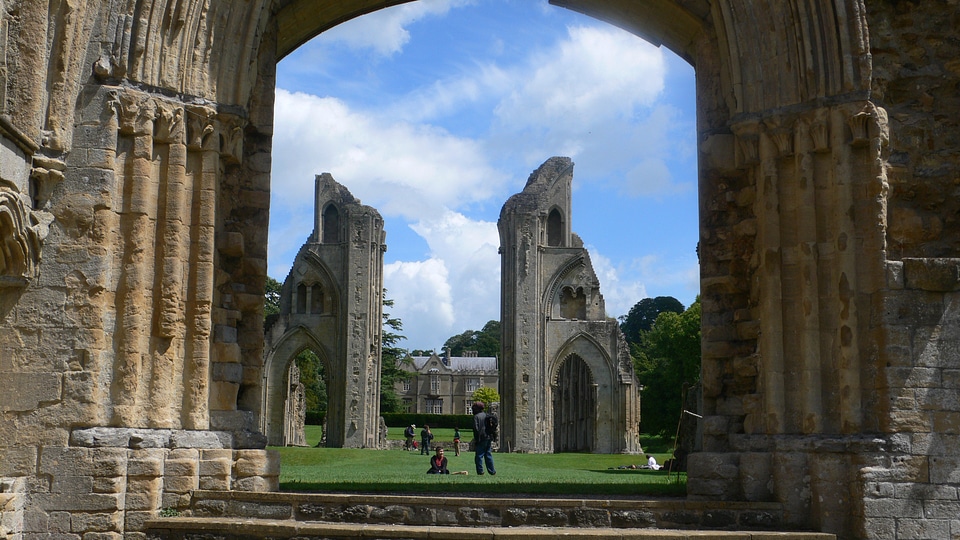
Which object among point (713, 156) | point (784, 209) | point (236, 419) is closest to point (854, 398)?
point (784, 209)

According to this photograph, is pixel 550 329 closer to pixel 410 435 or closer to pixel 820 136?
pixel 410 435

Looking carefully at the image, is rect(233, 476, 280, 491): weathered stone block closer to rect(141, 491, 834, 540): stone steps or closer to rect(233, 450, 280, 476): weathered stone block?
rect(233, 450, 280, 476): weathered stone block

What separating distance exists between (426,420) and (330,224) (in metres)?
21.7

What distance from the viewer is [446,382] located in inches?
3634

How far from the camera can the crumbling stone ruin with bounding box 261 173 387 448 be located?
38500 mm

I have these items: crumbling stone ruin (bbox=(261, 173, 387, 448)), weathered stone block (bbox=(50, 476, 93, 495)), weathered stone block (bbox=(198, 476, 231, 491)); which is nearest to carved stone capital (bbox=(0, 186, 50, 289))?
weathered stone block (bbox=(50, 476, 93, 495))

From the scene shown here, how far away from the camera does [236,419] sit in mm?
9156

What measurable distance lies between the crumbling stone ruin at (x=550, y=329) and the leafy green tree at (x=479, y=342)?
56.0 m

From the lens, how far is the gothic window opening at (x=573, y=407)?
42.6 meters

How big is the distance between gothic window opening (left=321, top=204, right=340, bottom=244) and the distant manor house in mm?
50343

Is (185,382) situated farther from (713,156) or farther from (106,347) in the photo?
(713,156)

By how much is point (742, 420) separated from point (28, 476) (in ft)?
20.4

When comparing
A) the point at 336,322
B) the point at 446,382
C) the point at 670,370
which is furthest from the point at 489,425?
the point at 446,382

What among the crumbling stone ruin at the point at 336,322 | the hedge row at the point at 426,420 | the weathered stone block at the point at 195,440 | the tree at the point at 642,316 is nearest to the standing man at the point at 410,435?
the crumbling stone ruin at the point at 336,322
